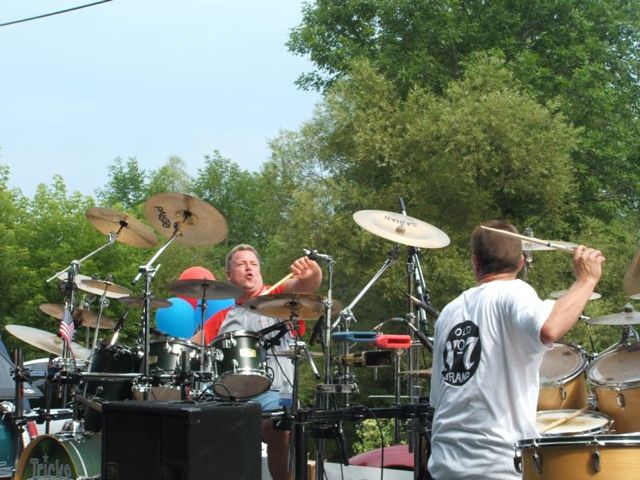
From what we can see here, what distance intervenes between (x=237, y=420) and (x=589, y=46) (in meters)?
24.0

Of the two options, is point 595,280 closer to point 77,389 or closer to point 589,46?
point 77,389

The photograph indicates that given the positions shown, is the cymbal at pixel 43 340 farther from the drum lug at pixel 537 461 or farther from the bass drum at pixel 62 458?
the drum lug at pixel 537 461

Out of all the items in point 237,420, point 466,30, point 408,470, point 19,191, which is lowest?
point 408,470

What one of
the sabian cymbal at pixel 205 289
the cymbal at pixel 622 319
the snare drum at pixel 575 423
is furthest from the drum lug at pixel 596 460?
the sabian cymbal at pixel 205 289

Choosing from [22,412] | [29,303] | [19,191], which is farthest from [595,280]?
[19,191]

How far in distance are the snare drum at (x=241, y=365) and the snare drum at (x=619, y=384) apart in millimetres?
2377

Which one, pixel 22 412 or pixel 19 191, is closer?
pixel 22 412

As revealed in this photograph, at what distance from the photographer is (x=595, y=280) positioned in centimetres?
375

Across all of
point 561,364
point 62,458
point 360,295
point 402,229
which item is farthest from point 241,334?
point 561,364

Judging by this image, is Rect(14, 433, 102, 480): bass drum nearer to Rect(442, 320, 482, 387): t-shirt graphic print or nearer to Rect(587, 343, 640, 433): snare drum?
Rect(587, 343, 640, 433): snare drum

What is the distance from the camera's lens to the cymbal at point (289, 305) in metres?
6.53

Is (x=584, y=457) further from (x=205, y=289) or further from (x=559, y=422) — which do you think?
(x=205, y=289)

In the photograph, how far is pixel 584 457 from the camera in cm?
397

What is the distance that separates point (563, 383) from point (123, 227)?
4.41 m
